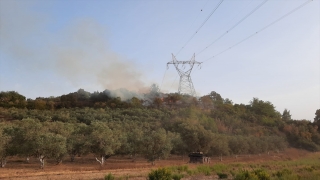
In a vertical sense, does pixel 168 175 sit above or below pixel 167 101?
below

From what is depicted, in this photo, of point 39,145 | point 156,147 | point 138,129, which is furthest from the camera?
point 138,129

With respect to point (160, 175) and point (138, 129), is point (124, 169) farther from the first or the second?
point (138, 129)

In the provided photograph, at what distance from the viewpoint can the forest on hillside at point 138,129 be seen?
143 feet

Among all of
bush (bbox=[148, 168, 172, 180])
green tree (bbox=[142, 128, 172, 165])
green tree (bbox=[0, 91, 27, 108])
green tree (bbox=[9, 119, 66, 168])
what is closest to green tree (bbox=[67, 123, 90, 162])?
green tree (bbox=[9, 119, 66, 168])

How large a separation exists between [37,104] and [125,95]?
4734 cm

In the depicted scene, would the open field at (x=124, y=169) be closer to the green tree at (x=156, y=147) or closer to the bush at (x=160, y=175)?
the green tree at (x=156, y=147)

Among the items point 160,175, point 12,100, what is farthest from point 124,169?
point 12,100

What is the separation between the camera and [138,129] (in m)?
60.6

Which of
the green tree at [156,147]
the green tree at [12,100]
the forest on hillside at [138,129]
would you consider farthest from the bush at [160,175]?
the green tree at [12,100]

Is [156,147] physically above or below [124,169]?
above

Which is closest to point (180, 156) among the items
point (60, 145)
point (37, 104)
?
point (60, 145)

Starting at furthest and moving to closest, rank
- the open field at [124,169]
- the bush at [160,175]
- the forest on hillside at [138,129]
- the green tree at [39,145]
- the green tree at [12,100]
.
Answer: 1. the green tree at [12,100]
2. the forest on hillside at [138,129]
3. the green tree at [39,145]
4. the open field at [124,169]
5. the bush at [160,175]

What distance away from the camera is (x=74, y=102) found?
403 ft

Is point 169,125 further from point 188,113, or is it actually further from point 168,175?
point 168,175
